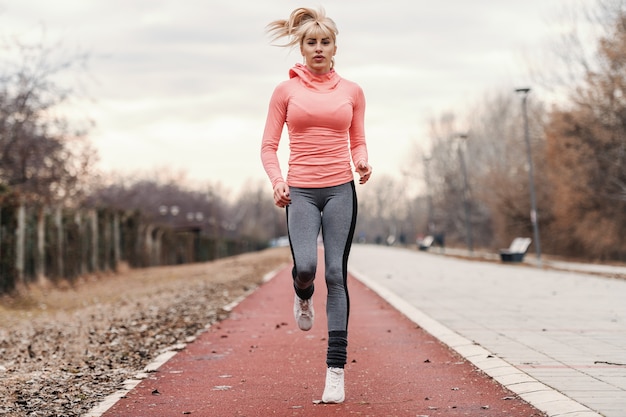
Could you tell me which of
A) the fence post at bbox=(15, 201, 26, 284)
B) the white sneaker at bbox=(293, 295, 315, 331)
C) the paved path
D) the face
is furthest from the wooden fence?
the face

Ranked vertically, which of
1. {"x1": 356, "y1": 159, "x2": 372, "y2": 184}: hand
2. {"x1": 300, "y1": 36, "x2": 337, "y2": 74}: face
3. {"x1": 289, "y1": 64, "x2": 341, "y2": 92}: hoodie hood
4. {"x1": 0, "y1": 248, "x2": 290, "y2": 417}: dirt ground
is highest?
{"x1": 300, "y1": 36, "x2": 337, "y2": 74}: face

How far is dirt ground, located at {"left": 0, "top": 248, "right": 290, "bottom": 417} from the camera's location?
6.03 m

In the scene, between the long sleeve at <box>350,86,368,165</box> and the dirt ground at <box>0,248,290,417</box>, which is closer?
the long sleeve at <box>350,86,368,165</box>

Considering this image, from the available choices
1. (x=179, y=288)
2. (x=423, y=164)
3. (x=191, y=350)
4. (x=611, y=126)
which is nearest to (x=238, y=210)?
(x=423, y=164)

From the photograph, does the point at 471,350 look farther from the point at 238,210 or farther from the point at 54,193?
the point at 238,210

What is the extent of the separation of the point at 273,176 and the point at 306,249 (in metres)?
0.49

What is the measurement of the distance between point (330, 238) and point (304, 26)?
50.6 inches

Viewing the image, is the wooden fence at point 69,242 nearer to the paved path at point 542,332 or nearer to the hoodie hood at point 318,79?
the paved path at point 542,332

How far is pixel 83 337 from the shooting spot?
9930mm

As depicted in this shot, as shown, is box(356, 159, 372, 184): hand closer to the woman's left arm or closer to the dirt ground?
the woman's left arm

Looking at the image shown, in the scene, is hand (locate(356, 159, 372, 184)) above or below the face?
below

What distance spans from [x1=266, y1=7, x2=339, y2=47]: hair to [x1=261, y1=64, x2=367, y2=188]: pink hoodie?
0.23 m

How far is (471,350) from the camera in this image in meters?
7.50

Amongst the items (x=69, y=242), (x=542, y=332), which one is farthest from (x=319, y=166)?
(x=69, y=242)
